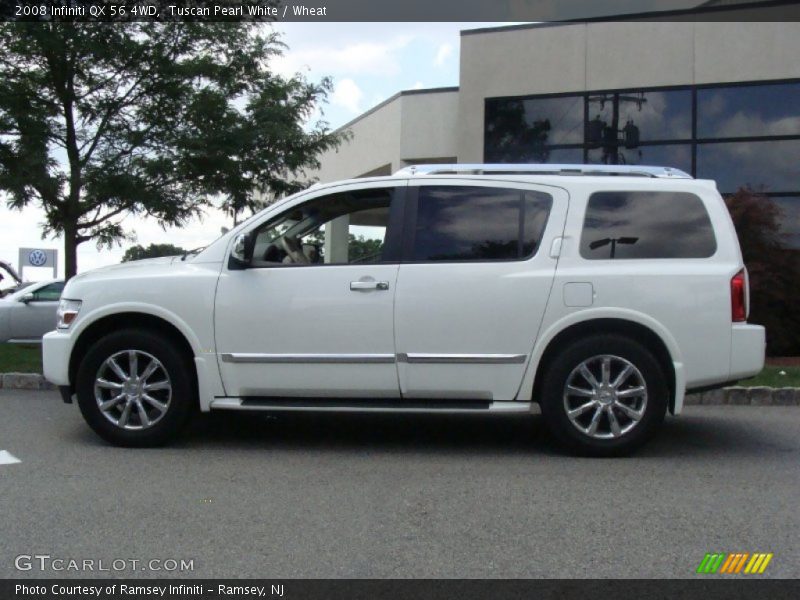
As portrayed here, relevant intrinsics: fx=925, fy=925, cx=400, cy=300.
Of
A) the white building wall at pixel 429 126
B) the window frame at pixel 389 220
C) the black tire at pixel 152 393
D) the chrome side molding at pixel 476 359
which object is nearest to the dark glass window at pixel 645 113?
the white building wall at pixel 429 126

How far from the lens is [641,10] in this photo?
54.5ft

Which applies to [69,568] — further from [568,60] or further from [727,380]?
[568,60]

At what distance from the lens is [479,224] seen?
21.6 feet

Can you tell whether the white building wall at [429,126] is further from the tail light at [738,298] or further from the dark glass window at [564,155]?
the tail light at [738,298]

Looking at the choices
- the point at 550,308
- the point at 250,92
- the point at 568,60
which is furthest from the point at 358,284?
the point at 568,60

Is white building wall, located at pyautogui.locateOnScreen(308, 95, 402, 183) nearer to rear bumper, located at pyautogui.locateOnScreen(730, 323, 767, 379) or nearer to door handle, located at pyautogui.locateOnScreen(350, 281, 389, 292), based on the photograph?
door handle, located at pyautogui.locateOnScreen(350, 281, 389, 292)

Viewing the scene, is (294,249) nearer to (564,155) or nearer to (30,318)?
(30,318)

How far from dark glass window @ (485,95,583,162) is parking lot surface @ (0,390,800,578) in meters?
9.92

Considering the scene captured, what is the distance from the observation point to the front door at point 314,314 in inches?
253

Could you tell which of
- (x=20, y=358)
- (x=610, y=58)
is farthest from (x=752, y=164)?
(x=20, y=358)

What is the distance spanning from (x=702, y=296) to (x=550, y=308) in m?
1.03

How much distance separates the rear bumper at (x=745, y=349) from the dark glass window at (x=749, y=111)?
35.3 feet
